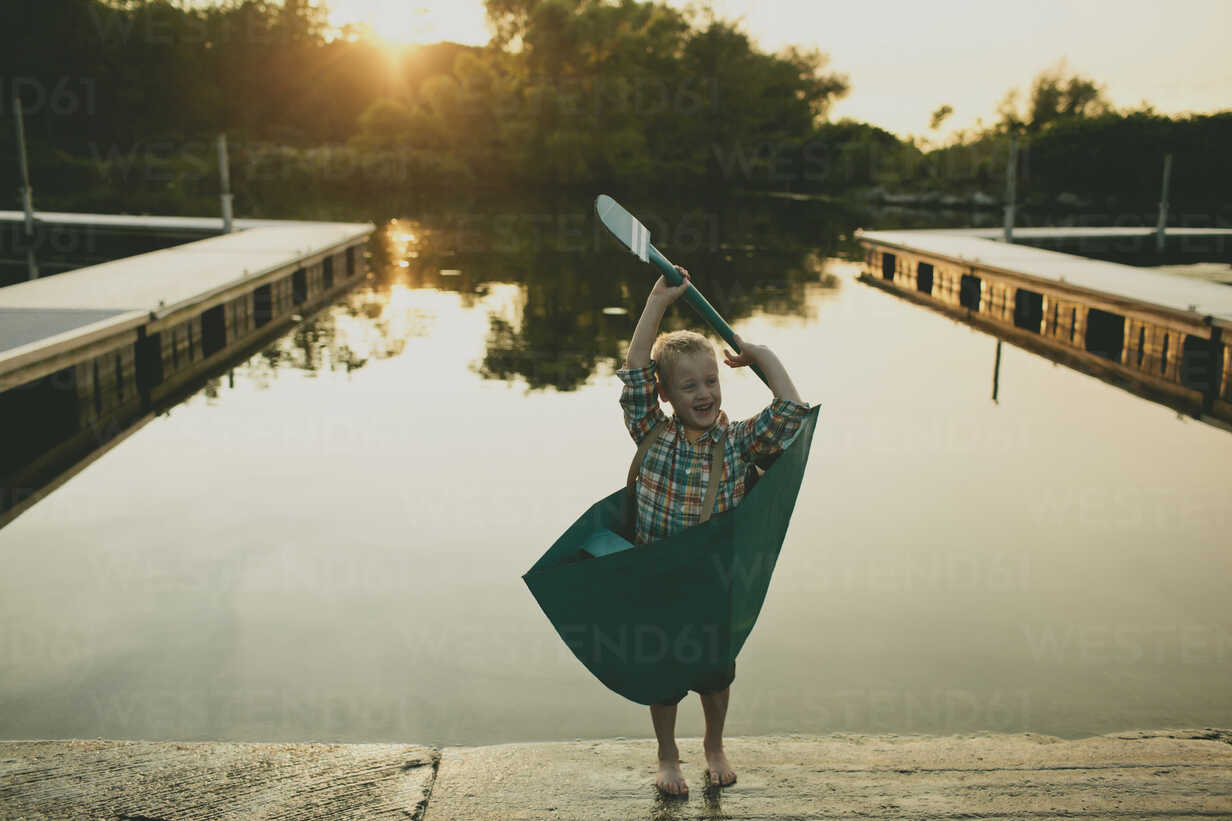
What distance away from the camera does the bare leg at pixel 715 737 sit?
7.25ft

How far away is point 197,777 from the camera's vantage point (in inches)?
83.7

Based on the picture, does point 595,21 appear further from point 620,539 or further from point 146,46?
point 620,539

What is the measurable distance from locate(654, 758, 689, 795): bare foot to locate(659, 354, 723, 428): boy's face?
699 millimetres

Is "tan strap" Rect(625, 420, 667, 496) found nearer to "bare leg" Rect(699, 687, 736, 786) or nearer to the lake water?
"bare leg" Rect(699, 687, 736, 786)

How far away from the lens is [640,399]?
2223 millimetres

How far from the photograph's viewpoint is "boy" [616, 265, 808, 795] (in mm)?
2143

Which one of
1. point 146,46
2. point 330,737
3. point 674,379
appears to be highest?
point 146,46

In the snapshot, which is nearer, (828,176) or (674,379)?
(674,379)

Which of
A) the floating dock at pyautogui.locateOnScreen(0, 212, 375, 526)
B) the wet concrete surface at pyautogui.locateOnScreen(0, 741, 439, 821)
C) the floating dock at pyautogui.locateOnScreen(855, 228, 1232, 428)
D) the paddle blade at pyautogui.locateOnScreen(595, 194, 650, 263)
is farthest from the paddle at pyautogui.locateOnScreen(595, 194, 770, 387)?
the floating dock at pyautogui.locateOnScreen(855, 228, 1232, 428)

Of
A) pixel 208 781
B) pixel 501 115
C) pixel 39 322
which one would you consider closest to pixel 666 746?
pixel 208 781

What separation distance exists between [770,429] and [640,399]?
280mm

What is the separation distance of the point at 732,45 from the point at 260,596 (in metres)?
42.4

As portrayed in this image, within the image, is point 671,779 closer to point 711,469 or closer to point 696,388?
point 711,469

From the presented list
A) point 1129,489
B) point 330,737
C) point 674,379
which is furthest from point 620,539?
point 1129,489
